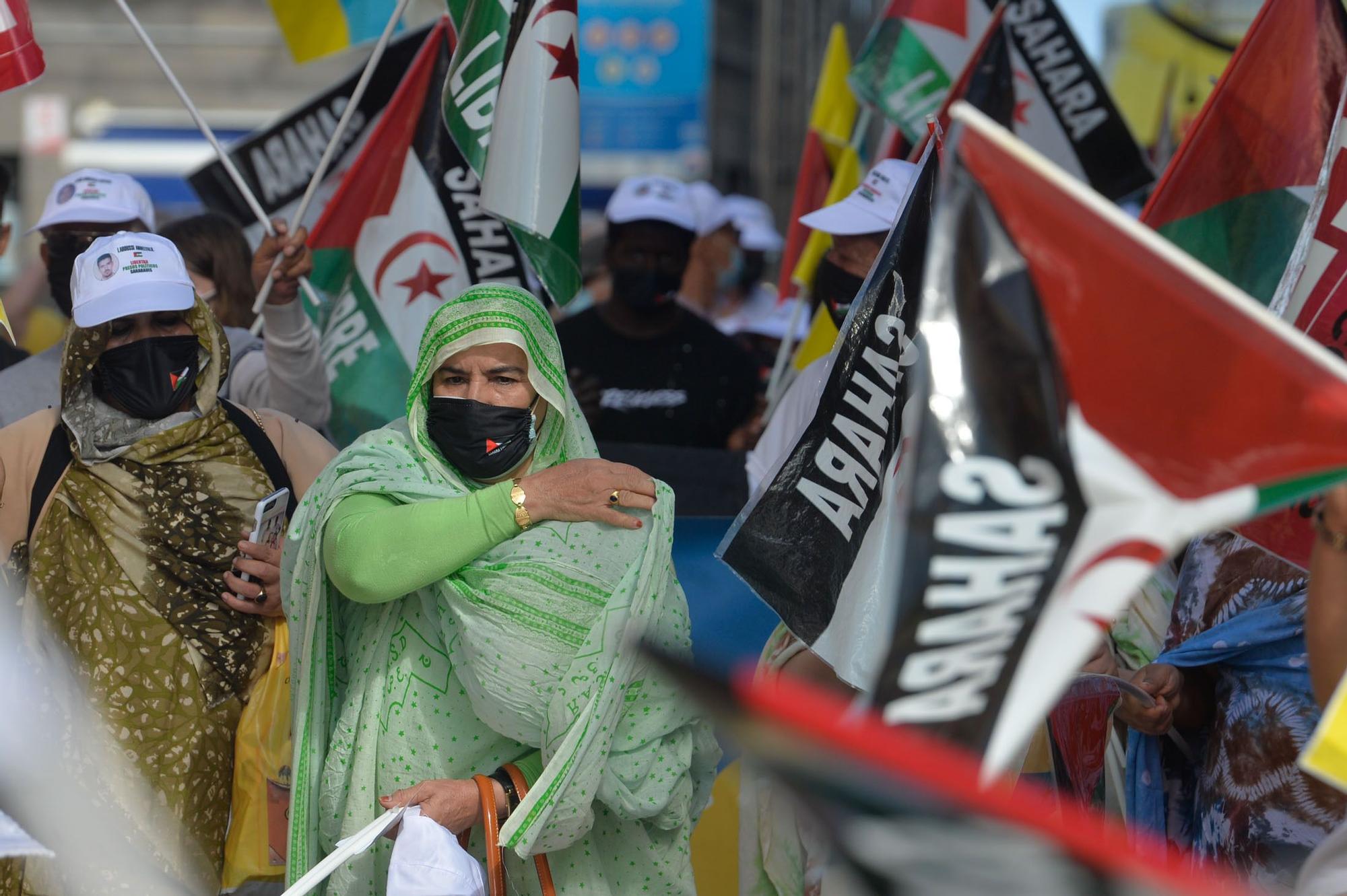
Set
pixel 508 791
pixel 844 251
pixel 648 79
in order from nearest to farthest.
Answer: pixel 508 791 → pixel 844 251 → pixel 648 79

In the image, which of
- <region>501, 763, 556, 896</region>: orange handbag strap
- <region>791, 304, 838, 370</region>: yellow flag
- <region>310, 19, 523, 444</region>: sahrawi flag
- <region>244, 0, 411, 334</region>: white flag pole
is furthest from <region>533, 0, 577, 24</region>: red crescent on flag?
<region>501, 763, 556, 896</region>: orange handbag strap

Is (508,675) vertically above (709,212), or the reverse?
(508,675)

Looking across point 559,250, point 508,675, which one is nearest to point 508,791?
point 508,675

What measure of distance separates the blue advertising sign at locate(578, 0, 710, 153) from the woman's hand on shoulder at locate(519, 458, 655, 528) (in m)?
23.6

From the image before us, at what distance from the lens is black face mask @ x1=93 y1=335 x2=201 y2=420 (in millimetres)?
3613

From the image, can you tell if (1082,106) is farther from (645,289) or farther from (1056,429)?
(1056,429)

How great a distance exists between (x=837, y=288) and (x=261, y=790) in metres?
2.16

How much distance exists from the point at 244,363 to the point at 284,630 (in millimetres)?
1290

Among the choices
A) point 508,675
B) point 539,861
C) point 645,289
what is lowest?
point 645,289

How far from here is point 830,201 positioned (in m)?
6.91

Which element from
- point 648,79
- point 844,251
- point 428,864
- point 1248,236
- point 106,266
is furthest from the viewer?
point 648,79

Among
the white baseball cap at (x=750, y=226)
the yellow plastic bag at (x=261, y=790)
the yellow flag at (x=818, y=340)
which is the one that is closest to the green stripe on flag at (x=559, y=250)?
the yellow flag at (x=818, y=340)

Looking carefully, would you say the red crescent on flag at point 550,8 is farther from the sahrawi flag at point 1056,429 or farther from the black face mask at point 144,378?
the sahrawi flag at point 1056,429

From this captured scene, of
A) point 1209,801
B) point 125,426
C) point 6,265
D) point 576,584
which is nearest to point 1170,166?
point 1209,801
